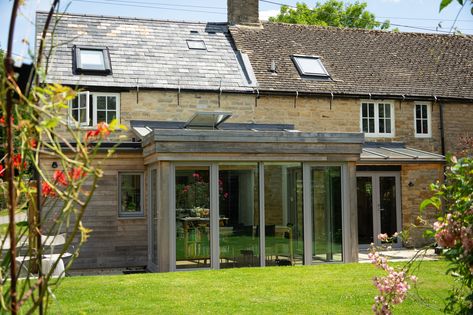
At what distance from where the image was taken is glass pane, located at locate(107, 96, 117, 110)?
57.7ft

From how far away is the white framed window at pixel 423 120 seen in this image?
21.0 m

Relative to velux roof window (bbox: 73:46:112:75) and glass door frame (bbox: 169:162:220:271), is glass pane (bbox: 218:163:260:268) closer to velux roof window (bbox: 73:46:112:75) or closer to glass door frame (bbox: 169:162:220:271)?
glass door frame (bbox: 169:162:220:271)

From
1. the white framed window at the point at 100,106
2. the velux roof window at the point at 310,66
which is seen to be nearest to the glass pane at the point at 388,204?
the velux roof window at the point at 310,66

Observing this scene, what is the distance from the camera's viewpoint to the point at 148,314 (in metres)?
8.55

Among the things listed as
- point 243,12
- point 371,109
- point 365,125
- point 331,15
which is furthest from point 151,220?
point 331,15

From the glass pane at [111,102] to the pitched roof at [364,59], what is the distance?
4.36m

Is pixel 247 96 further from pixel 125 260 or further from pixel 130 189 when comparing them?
pixel 125 260

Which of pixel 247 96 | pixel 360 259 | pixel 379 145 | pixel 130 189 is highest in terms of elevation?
pixel 247 96

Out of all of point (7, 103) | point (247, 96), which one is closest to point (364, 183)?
point (247, 96)

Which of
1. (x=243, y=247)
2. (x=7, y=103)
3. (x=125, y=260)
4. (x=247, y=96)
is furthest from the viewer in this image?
(x=247, y=96)

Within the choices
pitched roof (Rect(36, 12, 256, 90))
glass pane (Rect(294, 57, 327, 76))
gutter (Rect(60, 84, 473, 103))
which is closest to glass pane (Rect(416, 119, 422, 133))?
gutter (Rect(60, 84, 473, 103))

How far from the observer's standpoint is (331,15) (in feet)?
135

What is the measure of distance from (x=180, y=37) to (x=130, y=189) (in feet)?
20.1

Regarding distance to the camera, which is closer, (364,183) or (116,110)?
(116,110)
